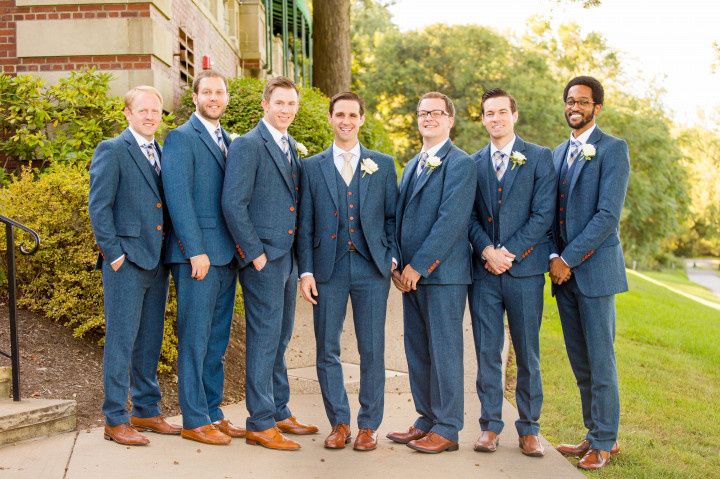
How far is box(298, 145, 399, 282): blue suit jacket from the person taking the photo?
19.8 ft

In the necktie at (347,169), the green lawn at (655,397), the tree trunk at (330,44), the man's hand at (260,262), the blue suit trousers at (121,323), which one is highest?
the tree trunk at (330,44)

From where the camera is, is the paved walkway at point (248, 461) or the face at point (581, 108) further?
the face at point (581, 108)

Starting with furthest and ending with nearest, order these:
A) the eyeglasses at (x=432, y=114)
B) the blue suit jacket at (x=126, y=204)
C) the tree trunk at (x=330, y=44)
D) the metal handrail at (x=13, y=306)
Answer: the tree trunk at (x=330, y=44), the metal handrail at (x=13, y=306), the eyeglasses at (x=432, y=114), the blue suit jacket at (x=126, y=204)

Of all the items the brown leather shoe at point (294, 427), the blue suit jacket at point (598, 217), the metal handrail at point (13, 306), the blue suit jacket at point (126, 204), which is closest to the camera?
the blue suit jacket at point (126, 204)

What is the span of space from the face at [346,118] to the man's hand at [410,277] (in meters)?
0.94

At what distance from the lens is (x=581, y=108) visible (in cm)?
616

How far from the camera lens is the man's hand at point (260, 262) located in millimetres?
5892

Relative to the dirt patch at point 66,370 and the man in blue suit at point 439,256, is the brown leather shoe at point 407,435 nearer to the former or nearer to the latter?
the man in blue suit at point 439,256

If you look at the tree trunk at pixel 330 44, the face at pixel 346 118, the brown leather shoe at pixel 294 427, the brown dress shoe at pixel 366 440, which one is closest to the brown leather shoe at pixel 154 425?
the brown leather shoe at pixel 294 427

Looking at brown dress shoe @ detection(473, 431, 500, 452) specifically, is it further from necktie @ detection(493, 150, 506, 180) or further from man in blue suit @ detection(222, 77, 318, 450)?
necktie @ detection(493, 150, 506, 180)

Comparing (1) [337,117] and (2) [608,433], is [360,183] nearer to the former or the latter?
(1) [337,117]

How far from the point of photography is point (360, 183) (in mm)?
6082

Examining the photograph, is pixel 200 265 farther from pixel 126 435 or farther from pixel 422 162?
pixel 422 162

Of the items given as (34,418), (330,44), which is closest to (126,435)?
(34,418)
